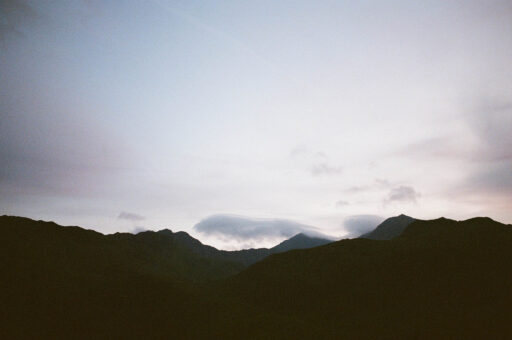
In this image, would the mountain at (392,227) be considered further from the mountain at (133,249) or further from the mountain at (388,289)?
the mountain at (388,289)

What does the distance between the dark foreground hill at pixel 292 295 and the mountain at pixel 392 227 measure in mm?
67105

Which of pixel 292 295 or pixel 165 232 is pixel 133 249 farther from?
pixel 292 295

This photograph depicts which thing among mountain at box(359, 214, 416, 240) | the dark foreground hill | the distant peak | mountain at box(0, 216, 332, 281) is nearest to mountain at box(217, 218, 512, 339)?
the dark foreground hill

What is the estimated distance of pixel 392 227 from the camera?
135125mm

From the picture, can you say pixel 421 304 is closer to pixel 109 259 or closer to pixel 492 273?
pixel 492 273

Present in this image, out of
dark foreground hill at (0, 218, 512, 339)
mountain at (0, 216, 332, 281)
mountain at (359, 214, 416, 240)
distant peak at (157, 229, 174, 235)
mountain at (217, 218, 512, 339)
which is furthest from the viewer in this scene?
distant peak at (157, 229, 174, 235)

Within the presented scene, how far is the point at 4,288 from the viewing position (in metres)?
37.0

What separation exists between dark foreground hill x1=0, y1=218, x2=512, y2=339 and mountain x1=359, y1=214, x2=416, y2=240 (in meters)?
67.1

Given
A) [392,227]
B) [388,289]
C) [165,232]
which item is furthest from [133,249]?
[392,227]

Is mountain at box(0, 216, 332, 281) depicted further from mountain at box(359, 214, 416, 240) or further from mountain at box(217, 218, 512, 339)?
mountain at box(359, 214, 416, 240)

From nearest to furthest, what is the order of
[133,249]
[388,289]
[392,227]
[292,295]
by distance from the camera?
[388,289], [292,295], [133,249], [392,227]

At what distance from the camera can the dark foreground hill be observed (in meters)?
34.2

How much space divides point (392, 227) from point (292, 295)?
333 ft

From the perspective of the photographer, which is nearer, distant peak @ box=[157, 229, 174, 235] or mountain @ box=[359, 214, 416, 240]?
mountain @ box=[359, 214, 416, 240]
